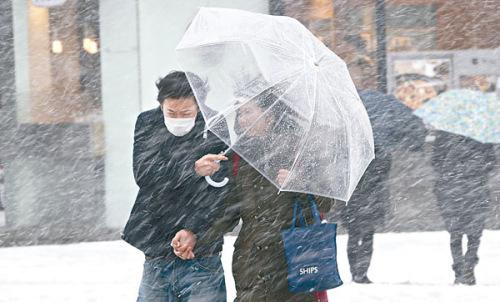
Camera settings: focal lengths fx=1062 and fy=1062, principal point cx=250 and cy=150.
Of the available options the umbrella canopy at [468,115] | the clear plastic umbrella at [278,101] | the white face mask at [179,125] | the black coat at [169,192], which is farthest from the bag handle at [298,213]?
the umbrella canopy at [468,115]

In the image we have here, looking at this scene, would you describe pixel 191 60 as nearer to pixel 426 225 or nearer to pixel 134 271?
pixel 134 271

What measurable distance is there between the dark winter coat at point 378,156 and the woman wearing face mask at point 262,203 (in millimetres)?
4584

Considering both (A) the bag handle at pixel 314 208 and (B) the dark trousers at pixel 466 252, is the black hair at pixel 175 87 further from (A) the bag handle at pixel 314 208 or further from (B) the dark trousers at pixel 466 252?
(B) the dark trousers at pixel 466 252

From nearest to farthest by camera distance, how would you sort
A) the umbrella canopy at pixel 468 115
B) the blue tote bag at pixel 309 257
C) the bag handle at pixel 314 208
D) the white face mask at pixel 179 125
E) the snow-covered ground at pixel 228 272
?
the blue tote bag at pixel 309 257 → the bag handle at pixel 314 208 → the white face mask at pixel 179 125 → the snow-covered ground at pixel 228 272 → the umbrella canopy at pixel 468 115

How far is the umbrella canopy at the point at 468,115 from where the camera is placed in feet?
29.5

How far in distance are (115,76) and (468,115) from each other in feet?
16.6

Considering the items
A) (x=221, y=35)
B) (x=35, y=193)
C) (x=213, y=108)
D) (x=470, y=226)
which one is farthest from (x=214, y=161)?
(x=35, y=193)

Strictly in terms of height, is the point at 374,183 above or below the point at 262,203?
below

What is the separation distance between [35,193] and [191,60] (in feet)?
28.1

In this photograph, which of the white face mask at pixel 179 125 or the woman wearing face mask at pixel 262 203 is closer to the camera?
the woman wearing face mask at pixel 262 203

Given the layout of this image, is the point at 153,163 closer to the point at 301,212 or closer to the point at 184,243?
the point at 184,243

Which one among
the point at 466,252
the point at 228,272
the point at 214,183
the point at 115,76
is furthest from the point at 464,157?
the point at 115,76

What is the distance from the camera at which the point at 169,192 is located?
4.57 m

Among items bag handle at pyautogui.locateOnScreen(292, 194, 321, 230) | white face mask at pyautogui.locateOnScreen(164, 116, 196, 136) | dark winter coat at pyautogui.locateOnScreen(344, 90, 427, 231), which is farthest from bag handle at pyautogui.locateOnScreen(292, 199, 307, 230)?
dark winter coat at pyautogui.locateOnScreen(344, 90, 427, 231)
